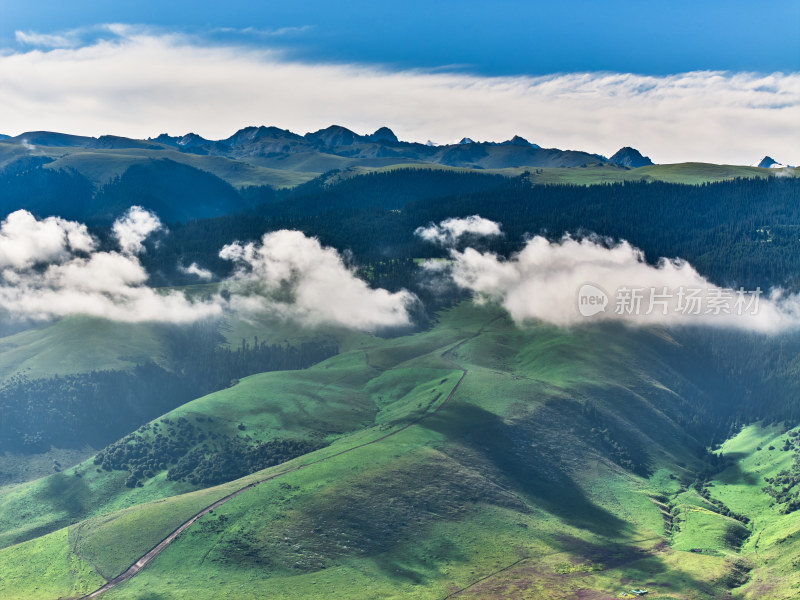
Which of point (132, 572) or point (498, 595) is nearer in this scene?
point (498, 595)

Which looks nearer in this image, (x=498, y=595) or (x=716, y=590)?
(x=498, y=595)

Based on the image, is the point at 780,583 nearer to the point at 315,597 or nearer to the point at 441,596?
the point at 441,596

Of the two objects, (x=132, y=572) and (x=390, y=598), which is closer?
(x=390, y=598)

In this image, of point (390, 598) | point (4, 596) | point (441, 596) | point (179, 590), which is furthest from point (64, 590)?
point (441, 596)

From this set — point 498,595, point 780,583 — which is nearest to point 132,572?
point 498,595


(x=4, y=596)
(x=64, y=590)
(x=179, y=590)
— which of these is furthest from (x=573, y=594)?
(x=4, y=596)

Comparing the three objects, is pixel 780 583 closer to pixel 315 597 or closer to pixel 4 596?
pixel 315 597

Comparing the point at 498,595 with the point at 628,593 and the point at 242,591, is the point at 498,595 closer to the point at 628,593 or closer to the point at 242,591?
the point at 628,593
